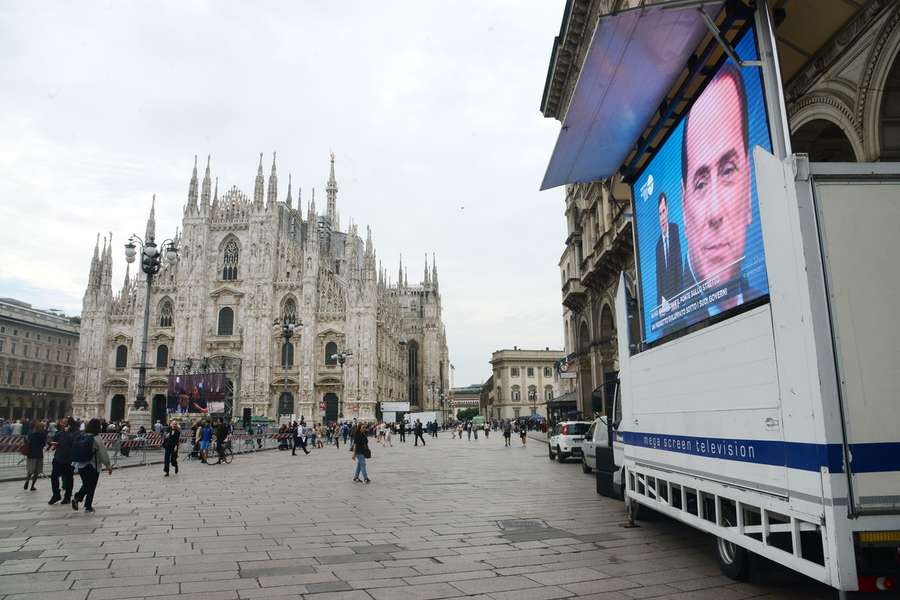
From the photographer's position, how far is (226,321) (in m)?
56.2

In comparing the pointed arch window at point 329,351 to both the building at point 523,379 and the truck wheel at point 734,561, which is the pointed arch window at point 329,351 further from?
the truck wheel at point 734,561

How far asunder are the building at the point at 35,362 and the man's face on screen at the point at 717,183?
7519 cm

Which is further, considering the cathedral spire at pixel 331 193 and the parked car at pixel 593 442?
the cathedral spire at pixel 331 193

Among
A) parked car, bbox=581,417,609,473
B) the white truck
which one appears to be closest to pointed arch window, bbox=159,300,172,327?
parked car, bbox=581,417,609,473

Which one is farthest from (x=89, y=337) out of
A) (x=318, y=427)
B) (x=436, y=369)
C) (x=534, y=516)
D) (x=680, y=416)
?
(x=680, y=416)

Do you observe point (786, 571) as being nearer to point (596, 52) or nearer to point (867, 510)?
point (867, 510)

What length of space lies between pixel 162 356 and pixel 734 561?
58402 millimetres

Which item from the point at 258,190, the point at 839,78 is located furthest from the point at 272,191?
the point at 839,78

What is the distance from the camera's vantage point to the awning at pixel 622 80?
20.8 ft

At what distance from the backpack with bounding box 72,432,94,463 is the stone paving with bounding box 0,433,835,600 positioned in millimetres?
875

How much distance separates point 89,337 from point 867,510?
63.0 m

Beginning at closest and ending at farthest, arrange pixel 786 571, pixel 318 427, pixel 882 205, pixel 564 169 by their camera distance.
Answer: pixel 882 205, pixel 786 571, pixel 564 169, pixel 318 427

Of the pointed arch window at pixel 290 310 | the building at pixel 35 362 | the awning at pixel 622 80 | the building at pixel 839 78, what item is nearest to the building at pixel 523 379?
the pointed arch window at pixel 290 310

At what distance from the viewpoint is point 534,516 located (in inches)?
387
